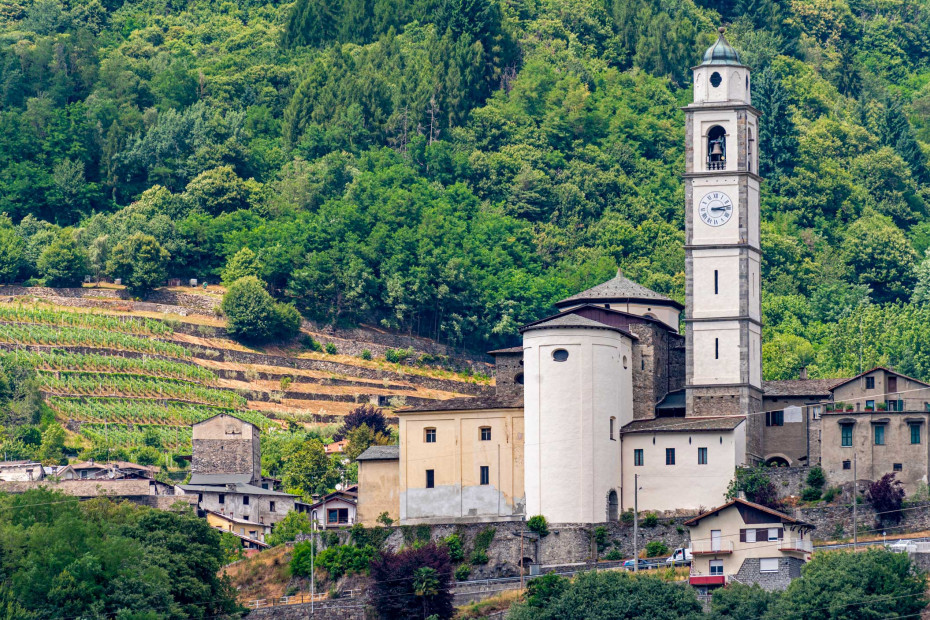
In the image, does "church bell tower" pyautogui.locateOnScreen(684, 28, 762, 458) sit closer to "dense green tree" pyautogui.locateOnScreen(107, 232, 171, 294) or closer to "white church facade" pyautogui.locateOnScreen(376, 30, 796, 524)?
"white church facade" pyautogui.locateOnScreen(376, 30, 796, 524)

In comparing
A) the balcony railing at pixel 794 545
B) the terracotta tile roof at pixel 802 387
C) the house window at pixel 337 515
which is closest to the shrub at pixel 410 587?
the house window at pixel 337 515

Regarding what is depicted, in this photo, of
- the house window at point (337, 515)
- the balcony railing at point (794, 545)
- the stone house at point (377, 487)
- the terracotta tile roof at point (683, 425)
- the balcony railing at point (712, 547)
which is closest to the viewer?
the balcony railing at point (794, 545)

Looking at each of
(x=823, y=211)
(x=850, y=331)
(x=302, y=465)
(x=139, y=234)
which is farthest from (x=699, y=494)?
(x=823, y=211)

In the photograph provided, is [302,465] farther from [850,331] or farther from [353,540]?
[850,331]

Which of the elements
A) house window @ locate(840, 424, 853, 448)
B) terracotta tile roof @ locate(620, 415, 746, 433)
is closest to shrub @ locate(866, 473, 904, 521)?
house window @ locate(840, 424, 853, 448)

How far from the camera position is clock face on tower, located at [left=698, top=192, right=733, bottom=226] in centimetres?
10900

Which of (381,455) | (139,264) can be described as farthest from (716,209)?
(139,264)

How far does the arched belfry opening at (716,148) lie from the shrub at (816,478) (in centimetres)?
1568

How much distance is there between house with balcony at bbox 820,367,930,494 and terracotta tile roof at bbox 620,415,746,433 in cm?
429

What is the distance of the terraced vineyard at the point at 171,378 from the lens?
139375mm

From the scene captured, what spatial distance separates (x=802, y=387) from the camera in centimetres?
10869

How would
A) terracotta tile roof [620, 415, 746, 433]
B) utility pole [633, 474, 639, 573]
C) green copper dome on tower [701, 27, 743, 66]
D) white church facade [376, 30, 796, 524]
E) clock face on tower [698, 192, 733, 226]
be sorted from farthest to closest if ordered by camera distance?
Answer: green copper dome on tower [701, 27, 743, 66], clock face on tower [698, 192, 733, 226], terracotta tile roof [620, 415, 746, 433], white church facade [376, 30, 796, 524], utility pole [633, 474, 639, 573]

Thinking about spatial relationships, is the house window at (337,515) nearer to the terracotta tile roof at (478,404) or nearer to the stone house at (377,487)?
the stone house at (377,487)

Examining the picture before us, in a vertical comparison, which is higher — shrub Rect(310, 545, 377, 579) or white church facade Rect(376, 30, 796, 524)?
white church facade Rect(376, 30, 796, 524)
